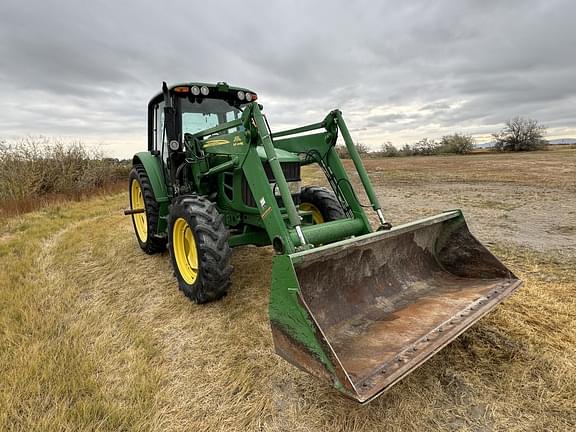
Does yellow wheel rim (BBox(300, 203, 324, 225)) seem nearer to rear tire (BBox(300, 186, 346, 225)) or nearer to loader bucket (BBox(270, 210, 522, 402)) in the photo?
rear tire (BBox(300, 186, 346, 225))

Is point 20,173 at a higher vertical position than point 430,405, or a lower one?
higher

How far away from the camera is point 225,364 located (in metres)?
2.51

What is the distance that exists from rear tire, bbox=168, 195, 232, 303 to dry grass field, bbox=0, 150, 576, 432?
0.21m

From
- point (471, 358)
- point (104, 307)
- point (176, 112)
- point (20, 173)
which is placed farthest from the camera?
point (20, 173)

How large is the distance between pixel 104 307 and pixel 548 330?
391 centimetres

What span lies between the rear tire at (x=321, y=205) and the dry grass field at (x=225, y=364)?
0.91 metres

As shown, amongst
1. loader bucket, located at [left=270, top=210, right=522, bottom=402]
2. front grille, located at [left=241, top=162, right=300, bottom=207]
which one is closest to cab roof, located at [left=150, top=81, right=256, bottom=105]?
front grille, located at [left=241, top=162, right=300, bottom=207]

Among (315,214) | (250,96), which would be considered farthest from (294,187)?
(250,96)

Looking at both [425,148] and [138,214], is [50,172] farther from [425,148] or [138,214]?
[425,148]

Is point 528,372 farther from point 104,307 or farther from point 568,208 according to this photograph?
point 568,208

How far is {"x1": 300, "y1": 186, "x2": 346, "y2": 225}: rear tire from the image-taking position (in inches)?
169

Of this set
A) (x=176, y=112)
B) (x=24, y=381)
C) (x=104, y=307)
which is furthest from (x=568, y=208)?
(x=24, y=381)

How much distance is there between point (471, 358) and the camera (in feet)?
7.82

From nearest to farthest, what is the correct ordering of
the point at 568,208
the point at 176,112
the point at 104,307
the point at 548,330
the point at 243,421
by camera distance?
the point at 243,421, the point at 548,330, the point at 104,307, the point at 176,112, the point at 568,208
